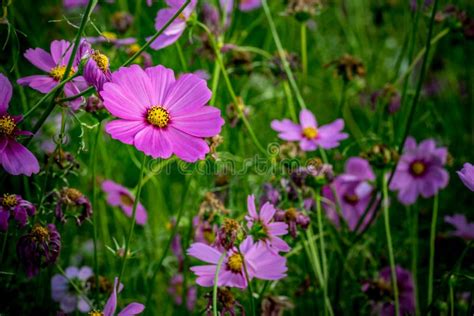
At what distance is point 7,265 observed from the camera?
81 centimetres

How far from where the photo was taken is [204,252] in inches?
24.5

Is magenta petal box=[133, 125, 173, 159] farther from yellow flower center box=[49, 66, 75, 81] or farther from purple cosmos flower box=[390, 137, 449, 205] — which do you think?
purple cosmos flower box=[390, 137, 449, 205]

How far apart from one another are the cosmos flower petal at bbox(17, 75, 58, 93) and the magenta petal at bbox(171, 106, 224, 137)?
14 centimetres

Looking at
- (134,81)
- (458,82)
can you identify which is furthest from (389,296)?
(458,82)

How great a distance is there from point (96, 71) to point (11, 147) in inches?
5.0

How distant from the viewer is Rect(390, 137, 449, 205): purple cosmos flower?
3.14 ft

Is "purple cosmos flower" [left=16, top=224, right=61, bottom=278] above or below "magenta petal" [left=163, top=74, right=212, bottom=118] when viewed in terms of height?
below

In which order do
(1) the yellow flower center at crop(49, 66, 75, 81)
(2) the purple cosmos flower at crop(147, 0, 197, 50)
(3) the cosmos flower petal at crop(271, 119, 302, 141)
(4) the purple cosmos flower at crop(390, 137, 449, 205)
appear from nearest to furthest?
(1) the yellow flower center at crop(49, 66, 75, 81) < (2) the purple cosmos flower at crop(147, 0, 197, 50) < (3) the cosmos flower petal at crop(271, 119, 302, 141) < (4) the purple cosmos flower at crop(390, 137, 449, 205)

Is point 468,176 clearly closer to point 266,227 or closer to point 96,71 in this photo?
point 266,227

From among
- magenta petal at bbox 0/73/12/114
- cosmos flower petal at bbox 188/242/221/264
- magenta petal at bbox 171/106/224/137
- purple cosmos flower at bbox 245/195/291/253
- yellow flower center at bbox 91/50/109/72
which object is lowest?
cosmos flower petal at bbox 188/242/221/264

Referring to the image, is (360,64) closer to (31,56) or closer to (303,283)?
(303,283)

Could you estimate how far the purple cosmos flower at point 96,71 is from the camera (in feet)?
1.65

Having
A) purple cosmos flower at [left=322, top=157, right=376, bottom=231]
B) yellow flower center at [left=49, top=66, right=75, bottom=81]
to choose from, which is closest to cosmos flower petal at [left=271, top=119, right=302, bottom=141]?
purple cosmos flower at [left=322, top=157, right=376, bottom=231]

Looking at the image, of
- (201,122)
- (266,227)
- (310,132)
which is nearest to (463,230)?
(310,132)
